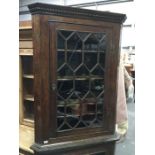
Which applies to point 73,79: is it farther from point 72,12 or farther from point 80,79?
point 72,12

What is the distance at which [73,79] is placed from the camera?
1.05 m

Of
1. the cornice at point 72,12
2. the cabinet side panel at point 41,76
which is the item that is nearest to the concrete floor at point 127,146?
the cabinet side panel at point 41,76

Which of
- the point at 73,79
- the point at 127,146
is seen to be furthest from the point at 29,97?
the point at 127,146

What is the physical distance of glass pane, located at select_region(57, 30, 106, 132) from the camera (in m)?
1.01

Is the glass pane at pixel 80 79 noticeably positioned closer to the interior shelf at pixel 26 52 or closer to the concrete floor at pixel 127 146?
the interior shelf at pixel 26 52

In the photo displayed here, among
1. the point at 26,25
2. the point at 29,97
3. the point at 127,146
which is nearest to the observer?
the point at 26,25

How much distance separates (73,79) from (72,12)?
0.95 feet

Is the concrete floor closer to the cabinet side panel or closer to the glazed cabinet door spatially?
the glazed cabinet door

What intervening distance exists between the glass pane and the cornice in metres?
0.07

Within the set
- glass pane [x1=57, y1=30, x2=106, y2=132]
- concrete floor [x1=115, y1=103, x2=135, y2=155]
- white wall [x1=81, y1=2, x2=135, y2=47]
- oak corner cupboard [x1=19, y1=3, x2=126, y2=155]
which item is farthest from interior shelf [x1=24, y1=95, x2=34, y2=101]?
white wall [x1=81, y1=2, x2=135, y2=47]

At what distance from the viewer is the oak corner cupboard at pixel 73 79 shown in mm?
963
